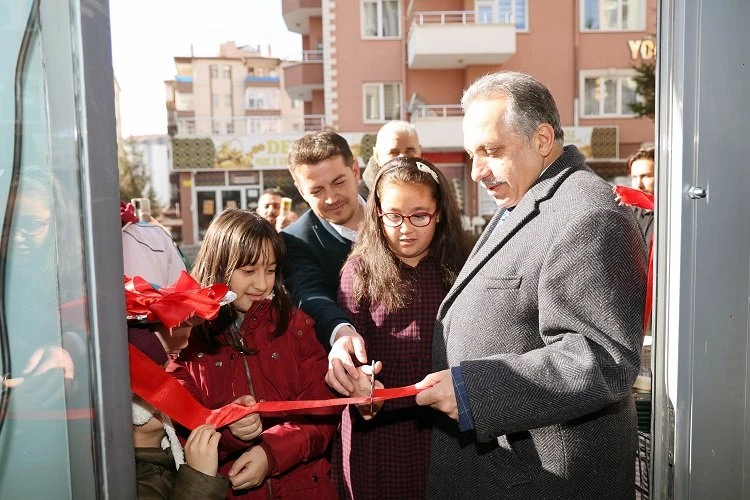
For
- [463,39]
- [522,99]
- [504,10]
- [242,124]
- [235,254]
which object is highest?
[504,10]

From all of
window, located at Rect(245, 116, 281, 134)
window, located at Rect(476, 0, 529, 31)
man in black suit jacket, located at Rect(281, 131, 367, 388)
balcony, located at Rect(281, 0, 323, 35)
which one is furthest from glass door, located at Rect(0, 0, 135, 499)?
balcony, located at Rect(281, 0, 323, 35)

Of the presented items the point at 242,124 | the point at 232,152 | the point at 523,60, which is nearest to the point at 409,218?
the point at 523,60

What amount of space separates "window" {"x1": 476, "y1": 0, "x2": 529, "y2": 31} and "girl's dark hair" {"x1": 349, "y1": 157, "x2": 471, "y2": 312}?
56.9 feet

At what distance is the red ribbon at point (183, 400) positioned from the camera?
1602 mm

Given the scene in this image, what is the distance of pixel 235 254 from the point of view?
7.27ft

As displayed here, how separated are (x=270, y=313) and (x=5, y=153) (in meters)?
1.21

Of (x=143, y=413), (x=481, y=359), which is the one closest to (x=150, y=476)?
(x=143, y=413)

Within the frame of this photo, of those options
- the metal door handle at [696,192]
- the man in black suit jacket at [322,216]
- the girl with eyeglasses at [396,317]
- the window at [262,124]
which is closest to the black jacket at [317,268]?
the man in black suit jacket at [322,216]

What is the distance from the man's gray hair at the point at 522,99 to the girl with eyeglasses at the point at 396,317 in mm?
572

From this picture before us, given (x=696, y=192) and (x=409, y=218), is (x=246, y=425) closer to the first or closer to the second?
(x=409, y=218)

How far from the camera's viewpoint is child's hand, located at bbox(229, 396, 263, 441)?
1.89 meters

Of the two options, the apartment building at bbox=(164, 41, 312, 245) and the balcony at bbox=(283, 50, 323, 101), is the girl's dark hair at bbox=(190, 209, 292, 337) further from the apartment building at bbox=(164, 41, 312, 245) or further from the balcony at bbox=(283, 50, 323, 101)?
the balcony at bbox=(283, 50, 323, 101)

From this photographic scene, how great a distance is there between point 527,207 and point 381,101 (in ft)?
58.1

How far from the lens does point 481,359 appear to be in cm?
157
